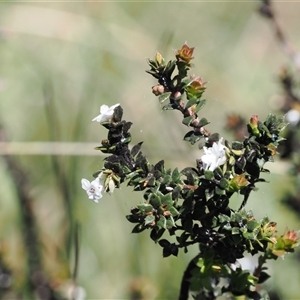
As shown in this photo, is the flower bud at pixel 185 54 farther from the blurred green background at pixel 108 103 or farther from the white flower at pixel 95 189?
the blurred green background at pixel 108 103

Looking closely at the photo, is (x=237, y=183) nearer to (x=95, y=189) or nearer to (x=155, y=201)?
(x=155, y=201)

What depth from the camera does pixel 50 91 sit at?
223 centimetres

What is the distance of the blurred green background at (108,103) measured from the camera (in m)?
1.82

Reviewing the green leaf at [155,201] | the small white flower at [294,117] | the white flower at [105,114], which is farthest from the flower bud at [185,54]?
the small white flower at [294,117]

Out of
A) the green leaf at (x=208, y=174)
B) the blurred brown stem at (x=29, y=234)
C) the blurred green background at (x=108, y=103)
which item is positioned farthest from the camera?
the blurred green background at (x=108, y=103)

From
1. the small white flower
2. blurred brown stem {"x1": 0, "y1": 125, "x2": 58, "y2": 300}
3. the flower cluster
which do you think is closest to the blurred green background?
blurred brown stem {"x1": 0, "y1": 125, "x2": 58, "y2": 300}

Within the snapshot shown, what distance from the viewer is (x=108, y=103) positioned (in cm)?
231

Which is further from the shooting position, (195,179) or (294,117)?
(294,117)

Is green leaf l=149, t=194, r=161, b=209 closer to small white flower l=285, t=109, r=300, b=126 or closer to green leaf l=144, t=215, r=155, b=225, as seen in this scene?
Answer: green leaf l=144, t=215, r=155, b=225

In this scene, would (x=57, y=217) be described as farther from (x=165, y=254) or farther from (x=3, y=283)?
(x=165, y=254)

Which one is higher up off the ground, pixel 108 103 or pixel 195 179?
pixel 108 103

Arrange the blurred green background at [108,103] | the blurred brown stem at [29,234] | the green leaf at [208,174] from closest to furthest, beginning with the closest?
the green leaf at [208,174] → the blurred brown stem at [29,234] → the blurred green background at [108,103]

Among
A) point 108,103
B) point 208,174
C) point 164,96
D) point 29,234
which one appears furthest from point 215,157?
point 108,103

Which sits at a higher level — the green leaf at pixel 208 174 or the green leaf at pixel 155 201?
the green leaf at pixel 208 174
